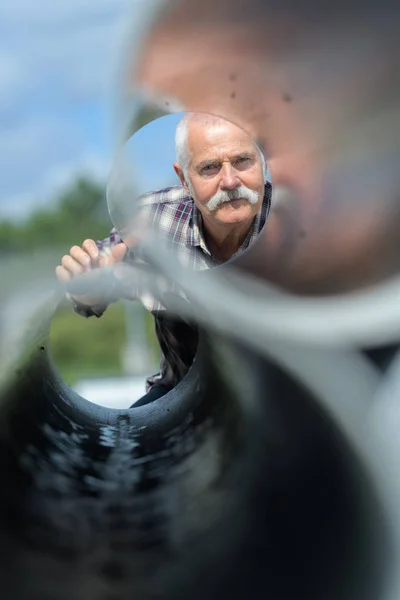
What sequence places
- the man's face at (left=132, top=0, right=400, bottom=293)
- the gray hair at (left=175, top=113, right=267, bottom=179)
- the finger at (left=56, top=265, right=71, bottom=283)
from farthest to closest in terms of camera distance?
1. the gray hair at (left=175, top=113, right=267, bottom=179)
2. the finger at (left=56, top=265, right=71, bottom=283)
3. the man's face at (left=132, top=0, right=400, bottom=293)

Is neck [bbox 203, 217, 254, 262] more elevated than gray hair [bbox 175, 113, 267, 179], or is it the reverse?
gray hair [bbox 175, 113, 267, 179]

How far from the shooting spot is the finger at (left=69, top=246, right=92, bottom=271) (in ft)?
3.76

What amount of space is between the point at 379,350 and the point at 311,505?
9.4 inches

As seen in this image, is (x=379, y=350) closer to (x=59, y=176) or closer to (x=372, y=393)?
(x=372, y=393)

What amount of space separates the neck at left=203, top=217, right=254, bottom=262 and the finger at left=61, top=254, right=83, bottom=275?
15.9 inches

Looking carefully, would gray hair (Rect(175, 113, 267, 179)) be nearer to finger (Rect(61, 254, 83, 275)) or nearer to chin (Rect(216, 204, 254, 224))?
chin (Rect(216, 204, 254, 224))

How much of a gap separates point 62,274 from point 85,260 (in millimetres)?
43

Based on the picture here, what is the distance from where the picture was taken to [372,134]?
92 cm

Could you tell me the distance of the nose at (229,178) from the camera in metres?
1.37

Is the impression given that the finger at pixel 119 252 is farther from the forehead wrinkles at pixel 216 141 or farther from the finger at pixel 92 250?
the forehead wrinkles at pixel 216 141

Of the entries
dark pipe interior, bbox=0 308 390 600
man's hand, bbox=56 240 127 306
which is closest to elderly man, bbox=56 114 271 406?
man's hand, bbox=56 240 127 306

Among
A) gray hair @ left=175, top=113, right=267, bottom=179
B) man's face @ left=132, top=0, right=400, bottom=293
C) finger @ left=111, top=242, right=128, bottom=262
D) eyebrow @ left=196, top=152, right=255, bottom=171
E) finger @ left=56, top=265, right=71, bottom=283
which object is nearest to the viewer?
man's face @ left=132, top=0, right=400, bottom=293

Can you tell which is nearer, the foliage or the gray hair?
the foliage

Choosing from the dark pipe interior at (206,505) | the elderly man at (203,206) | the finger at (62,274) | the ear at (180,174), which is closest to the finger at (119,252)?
the elderly man at (203,206)
